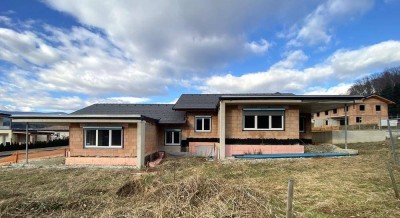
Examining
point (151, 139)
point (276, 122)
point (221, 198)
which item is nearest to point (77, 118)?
point (151, 139)

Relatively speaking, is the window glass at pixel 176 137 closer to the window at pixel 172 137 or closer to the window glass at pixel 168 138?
the window at pixel 172 137

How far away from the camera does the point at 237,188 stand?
657cm

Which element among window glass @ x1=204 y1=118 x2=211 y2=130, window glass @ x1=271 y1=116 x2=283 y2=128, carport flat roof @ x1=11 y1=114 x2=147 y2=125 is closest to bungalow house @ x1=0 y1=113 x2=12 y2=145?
carport flat roof @ x1=11 y1=114 x2=147 y2=125

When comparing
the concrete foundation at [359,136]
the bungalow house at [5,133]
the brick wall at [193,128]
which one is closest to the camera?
the brick wall at [193,128]

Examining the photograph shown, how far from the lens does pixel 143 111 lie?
862 inches

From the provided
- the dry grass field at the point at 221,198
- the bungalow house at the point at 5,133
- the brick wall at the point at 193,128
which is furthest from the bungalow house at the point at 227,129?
the bungalow house at the point at 5,133

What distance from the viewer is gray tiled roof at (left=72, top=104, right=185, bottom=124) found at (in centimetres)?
2066

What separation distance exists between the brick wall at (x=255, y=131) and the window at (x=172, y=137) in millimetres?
5952

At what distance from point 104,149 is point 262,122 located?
8.90 metres

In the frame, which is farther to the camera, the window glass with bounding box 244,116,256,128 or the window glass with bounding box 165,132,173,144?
the window glass with bounding box 165,132,173,144

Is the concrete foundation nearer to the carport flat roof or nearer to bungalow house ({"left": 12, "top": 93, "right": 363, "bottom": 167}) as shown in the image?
bungalow house ({"left": 12, "top": 93, "right": 363, "bottom": 167})

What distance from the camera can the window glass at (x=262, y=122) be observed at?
1574cm

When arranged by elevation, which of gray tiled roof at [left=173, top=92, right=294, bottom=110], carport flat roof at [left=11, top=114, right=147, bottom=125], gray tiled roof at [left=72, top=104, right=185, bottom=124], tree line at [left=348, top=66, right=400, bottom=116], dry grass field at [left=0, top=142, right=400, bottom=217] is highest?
tree line at [left=348, top=66, right=400, bottom=116]

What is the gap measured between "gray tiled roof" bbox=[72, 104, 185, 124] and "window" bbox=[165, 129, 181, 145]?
3.06ft
